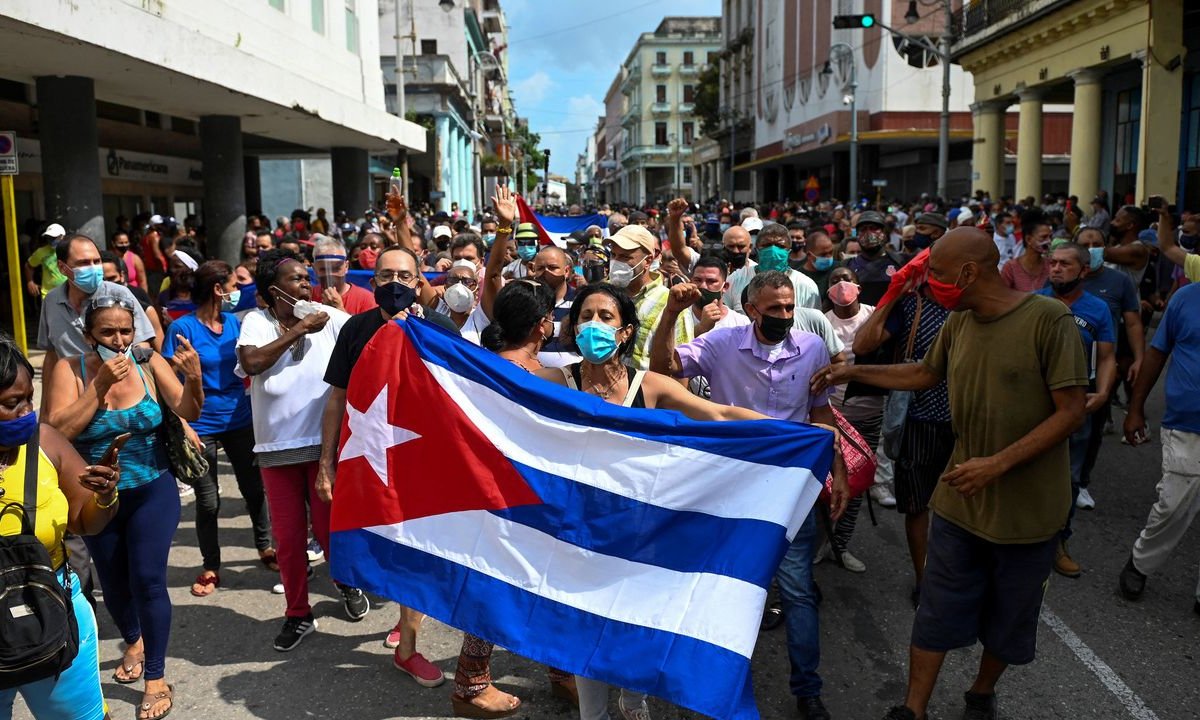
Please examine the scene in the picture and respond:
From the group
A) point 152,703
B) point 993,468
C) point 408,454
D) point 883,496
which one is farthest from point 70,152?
point 993,468

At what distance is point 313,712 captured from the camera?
4223 mm

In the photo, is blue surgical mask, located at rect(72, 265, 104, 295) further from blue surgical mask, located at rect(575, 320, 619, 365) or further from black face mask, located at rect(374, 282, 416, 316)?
blue surgical mask, located at rect(575, 320, 619, 365)

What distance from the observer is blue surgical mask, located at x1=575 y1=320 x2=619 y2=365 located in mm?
3723

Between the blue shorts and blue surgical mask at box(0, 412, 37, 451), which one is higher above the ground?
blue surgical mask at box(0, 412, 37, 451)

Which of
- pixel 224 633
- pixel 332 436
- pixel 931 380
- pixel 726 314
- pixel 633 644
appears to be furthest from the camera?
pixel 726 314

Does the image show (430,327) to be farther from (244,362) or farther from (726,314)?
(726,314)

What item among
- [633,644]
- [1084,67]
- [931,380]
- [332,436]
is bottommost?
[633,644]

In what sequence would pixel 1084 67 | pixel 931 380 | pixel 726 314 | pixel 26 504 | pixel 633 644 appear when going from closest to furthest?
pixel 26 504 < pixel 633 644 < pixel 931 380 < pixel 726 314 < pixel 1084 67

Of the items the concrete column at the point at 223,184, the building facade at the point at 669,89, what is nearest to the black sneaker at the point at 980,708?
the concrete column at the point at 223,184

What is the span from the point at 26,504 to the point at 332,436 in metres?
1.63

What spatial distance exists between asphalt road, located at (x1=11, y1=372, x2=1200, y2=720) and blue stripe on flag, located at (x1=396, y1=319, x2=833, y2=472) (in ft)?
4.25

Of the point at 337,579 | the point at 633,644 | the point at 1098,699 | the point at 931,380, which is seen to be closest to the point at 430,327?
the point at 337,579

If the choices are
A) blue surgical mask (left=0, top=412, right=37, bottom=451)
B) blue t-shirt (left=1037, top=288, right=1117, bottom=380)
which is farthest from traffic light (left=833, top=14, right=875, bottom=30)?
Answer: blue surgical mask (left=0, top=412, right=37, bottom=451)

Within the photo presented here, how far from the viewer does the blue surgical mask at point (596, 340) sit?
3.72 metres
